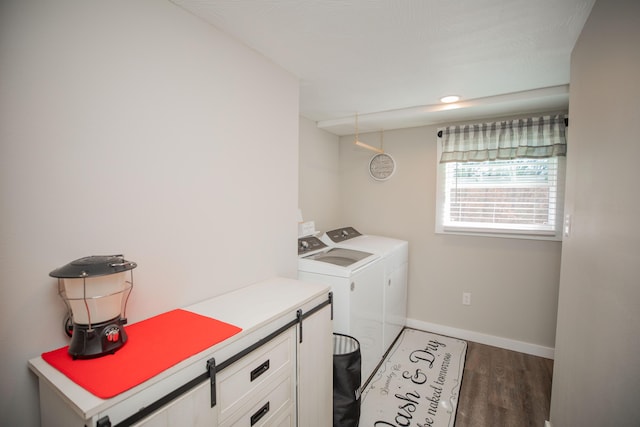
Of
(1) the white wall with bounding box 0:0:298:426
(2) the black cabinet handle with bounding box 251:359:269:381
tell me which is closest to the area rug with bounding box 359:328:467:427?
(2) the black cabinet handle with bounding box 251:359:269:381

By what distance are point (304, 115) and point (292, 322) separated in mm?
2184

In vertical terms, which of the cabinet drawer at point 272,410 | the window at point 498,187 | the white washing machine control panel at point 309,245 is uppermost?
the window at point 498,187

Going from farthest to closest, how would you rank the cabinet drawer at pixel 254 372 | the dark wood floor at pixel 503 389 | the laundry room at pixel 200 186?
the dark wood floor at pixel 503 389
the cabinet drawer at pixel 254 372
the laundry room at pixel 200 186

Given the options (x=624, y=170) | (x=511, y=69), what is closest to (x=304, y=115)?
(x=511, y=69)

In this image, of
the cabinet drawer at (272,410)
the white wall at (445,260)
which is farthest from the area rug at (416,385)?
the cabinet drawer at (272,410)

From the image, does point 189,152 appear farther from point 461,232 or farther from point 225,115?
point 461,232

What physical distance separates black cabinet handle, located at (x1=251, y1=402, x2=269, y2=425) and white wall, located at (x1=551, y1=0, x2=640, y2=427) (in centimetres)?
119

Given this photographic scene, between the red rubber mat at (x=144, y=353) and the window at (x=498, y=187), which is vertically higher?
the window at (x=498, y=187)

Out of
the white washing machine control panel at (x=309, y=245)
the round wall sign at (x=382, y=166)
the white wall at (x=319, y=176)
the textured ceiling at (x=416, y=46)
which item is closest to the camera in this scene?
the textured ceiling at (x=416, y=46)

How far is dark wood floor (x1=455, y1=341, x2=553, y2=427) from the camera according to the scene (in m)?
1.94

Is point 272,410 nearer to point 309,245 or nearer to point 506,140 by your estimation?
point 309,245

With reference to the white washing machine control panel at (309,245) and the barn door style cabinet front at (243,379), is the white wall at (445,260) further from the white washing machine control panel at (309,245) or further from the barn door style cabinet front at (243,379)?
the barn door style cabinet front at (243,379)

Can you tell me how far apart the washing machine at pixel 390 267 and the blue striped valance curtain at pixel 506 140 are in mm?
1068

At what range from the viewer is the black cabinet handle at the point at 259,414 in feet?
3.73
